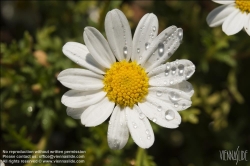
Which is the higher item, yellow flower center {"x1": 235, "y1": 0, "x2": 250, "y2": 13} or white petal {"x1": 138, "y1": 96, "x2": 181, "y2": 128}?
yellow flower center {"x1": 235, "y1": 0, "x2": 250, "y2": 13}

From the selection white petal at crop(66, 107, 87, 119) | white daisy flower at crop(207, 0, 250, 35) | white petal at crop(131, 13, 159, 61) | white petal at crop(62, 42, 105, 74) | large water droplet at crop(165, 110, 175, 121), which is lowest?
large water droplet at crop(165, 110, 175, 121)

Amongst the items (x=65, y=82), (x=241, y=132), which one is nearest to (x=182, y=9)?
(x=241, y=132)

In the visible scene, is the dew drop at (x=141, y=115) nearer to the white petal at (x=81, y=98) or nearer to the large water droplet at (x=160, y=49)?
the white petal at (x=81, y=98)

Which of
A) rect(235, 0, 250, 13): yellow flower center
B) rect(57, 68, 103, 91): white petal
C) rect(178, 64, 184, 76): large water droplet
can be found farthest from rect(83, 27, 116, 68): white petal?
rect(235, 0, 250, 13): yellow flower center

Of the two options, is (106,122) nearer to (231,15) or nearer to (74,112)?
(74,112)
